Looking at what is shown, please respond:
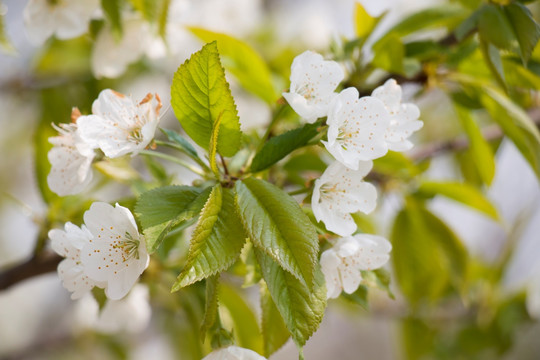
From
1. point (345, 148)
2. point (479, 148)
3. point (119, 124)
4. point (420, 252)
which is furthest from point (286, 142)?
point (420, 252)

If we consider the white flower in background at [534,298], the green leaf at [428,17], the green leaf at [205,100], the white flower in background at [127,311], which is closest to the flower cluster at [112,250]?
the green leaf at [205,100]

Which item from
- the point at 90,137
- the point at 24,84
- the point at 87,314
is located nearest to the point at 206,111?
the point at 90,137

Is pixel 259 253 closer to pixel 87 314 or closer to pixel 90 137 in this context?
pixel 90 137

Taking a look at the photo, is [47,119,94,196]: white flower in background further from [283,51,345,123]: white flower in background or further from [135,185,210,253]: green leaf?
[283,51,345,123]: white flower in background

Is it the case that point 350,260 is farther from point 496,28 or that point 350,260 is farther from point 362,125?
point 496,28

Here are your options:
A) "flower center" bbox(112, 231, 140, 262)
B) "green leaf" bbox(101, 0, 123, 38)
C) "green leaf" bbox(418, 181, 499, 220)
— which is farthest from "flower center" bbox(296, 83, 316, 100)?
"green leaf" bbox(418, 181, 499, 220)
